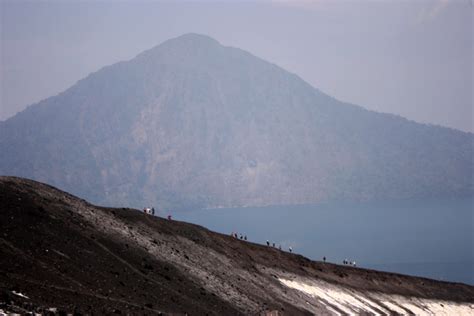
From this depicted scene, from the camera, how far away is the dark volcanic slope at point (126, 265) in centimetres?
4375

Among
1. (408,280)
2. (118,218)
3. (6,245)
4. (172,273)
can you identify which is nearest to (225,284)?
(172,273)

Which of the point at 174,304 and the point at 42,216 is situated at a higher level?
the point at 42,216

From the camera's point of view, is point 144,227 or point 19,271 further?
point 144,227

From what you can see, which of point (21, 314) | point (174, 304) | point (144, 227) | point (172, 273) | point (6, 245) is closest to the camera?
point (21, 314)

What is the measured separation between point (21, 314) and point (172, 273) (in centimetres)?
2462

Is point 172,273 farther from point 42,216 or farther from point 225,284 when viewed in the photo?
point 42,216

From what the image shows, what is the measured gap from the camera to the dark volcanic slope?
144ft

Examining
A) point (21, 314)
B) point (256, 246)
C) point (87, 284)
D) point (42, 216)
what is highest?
point (256, 246)

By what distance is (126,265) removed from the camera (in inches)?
2164

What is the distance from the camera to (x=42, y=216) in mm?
54875

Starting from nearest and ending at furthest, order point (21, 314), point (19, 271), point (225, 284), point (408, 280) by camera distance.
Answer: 1. point (21, 314)
2. point (19, 271)
3. point (225, 284)
4. point (408, 280)

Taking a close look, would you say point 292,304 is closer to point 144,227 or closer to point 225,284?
point 225,284

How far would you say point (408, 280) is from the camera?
9600 centimetres

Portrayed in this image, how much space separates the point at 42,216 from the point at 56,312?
59.1 ft
